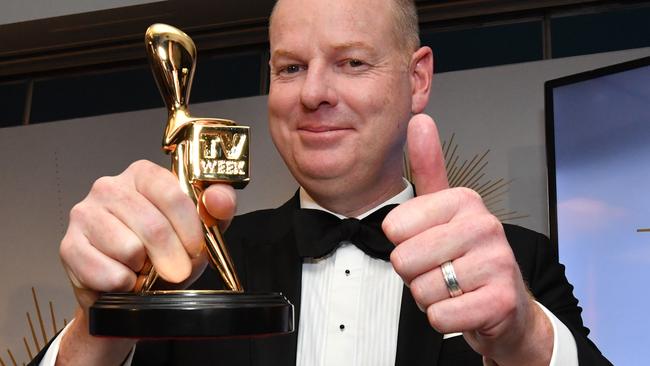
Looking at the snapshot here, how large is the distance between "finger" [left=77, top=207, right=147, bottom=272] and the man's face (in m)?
0.56

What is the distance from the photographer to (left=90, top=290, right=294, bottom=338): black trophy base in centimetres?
107

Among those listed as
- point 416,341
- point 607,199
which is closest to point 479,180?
point 607,199

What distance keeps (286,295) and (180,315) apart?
57 centimetres

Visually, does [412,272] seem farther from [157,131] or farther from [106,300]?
[157,131]

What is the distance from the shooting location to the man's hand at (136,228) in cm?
110

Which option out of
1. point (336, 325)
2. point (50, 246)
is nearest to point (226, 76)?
point (50, 246)

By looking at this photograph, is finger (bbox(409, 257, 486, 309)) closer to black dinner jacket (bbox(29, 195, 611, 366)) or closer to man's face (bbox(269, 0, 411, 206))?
black dinner jacket (bbox(29, 195, 611, 366))

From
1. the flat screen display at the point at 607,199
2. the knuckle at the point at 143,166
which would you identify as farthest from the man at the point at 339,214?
the flat screen display at the point at 607,199

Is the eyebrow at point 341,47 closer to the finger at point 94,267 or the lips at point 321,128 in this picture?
the lips at point 321,128

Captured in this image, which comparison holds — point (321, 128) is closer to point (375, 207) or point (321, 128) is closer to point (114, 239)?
point (375, 207)

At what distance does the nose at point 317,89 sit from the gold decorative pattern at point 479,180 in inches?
56.5

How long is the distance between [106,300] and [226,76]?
279 centimetres

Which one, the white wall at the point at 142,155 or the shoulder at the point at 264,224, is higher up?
the white wall at the point at 142,155

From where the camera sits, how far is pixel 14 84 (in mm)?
4289
